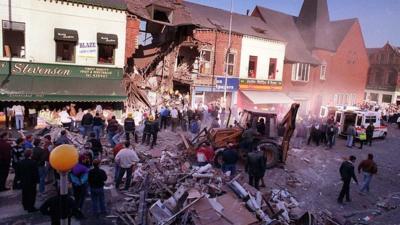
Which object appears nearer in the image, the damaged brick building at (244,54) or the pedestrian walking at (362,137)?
the pedestrian walking at (362,137)

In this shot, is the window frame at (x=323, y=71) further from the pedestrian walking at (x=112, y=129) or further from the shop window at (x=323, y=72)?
the pedestrian walking at (x=112, y=129)

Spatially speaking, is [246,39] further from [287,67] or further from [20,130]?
[20,130]

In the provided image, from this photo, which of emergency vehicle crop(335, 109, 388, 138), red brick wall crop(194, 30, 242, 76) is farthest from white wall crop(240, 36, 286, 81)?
emergency vehicle crop(335, 109, 388, 138)

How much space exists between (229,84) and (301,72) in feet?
32.3

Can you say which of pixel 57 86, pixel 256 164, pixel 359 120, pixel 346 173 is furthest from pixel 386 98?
pixel 57 86

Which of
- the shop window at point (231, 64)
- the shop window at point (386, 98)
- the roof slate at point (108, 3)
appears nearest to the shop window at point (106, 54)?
the roof slate at point (108, 3)

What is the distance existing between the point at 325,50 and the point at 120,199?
104 ft

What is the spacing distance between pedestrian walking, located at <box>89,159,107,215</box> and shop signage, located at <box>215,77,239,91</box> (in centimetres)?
1809

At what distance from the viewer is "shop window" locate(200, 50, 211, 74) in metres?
25.5

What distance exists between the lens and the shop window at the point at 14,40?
16766 millimetres

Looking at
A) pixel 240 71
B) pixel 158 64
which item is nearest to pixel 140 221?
pixel 158 64

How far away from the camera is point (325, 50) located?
3594cm

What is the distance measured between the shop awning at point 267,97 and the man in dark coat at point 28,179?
20641 mm

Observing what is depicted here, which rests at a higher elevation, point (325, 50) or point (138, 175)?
point (325, 50)
